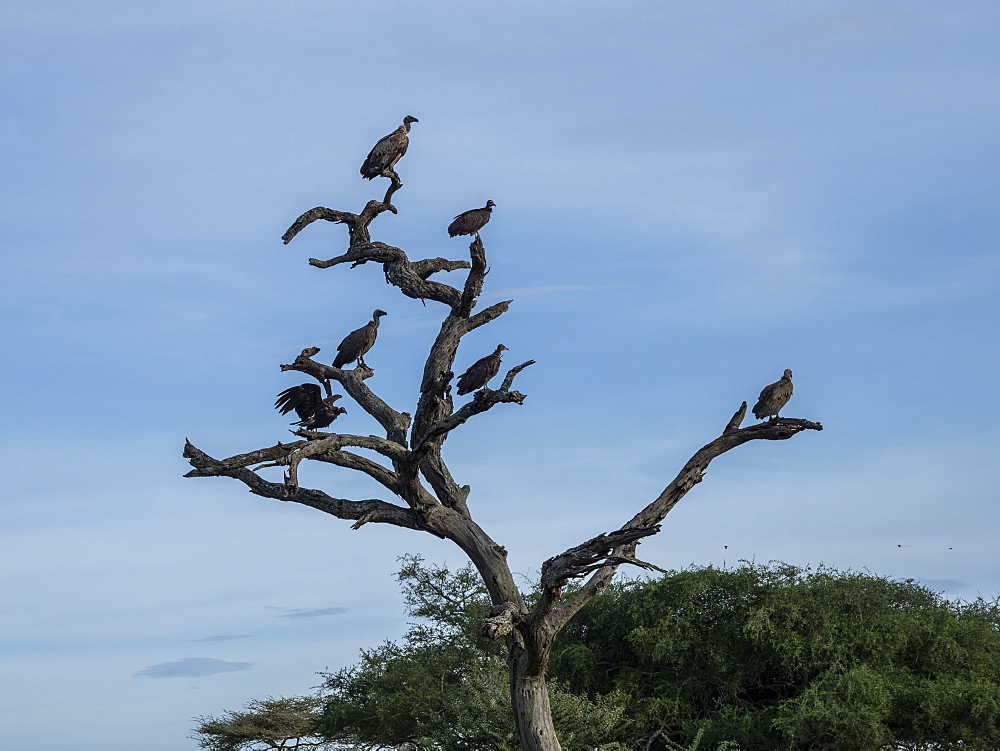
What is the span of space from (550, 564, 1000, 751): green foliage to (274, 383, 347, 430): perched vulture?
7.80 m

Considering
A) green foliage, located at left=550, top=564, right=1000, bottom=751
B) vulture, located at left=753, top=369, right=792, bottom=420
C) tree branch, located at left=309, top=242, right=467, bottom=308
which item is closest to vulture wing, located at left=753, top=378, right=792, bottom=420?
vulture, located at left=753, top=369, right=792, bottom=420

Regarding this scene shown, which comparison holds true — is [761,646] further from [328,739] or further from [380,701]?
[328,739]

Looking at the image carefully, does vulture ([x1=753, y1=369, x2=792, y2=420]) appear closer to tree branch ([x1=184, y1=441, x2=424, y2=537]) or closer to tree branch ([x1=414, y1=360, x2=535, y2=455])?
tree branch ([x1=414, y1=360, x2=535, y2=455])

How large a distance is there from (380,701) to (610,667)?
4.20 m

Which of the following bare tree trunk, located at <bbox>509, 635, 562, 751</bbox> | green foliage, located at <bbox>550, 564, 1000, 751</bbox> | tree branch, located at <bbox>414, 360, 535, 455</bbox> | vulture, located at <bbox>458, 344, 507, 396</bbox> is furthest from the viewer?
green foliage, located at <bbox>550, 564, 1000, 751</bbox>

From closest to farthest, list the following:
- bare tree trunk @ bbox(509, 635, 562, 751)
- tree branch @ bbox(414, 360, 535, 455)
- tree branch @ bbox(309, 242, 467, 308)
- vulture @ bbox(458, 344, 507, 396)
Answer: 1. tree branch @ bbox(414, 360, 535, 455)
2. bare tree trunk @ bbox(509, 635, 562, 751)
3. vulture @ bbox(458, 344, 507, 396)
4. tree branch @ bbox(309, 242, 467, 308)

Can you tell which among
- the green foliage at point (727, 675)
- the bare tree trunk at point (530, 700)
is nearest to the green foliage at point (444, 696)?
the green foliage at point (727, 675)

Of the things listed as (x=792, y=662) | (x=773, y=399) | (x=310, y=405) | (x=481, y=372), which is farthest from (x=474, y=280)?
(x=792, y=662)

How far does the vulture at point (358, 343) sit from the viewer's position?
12625 millimetres

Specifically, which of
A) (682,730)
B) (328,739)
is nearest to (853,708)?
(682,730)

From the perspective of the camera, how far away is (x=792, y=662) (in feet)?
59.6

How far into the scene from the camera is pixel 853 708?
16531 mm

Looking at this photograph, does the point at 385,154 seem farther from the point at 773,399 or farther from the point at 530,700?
the point at 530,700

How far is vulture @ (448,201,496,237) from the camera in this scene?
1302 centimetres
